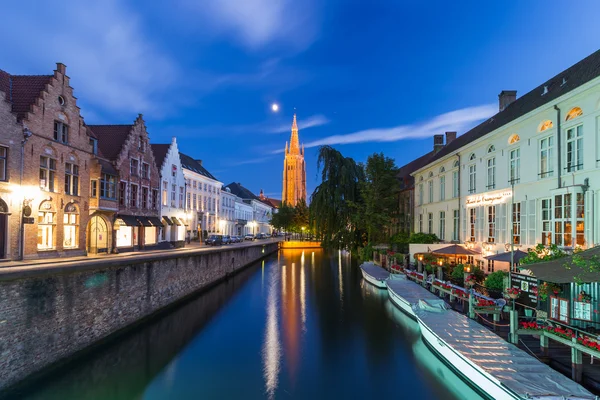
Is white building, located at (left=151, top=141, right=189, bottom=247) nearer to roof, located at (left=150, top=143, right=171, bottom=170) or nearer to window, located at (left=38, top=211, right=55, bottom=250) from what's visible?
roof, located at (left=150, top=143, right=171, bottom=170)

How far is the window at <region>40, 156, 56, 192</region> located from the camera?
734 inches

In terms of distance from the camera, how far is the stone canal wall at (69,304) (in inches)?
370

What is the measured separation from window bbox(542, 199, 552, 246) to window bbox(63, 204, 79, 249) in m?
24.5

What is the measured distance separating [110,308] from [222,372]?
5318 mm

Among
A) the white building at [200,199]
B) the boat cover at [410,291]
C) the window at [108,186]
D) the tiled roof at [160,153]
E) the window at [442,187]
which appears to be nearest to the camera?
the boat cover at [410,291]

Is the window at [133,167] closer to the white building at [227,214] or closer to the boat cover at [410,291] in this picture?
the boat cover at [410,291]

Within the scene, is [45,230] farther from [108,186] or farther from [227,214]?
[227,214]

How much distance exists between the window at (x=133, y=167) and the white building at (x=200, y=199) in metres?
12.4

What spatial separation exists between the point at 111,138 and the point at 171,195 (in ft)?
31.6

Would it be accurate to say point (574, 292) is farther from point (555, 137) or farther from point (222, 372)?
point (222, 372)

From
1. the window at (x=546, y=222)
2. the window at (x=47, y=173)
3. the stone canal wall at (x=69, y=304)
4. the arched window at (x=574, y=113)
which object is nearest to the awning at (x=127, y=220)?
the window at (x=47, y=173)

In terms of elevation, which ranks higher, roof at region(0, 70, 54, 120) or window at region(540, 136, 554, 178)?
roof at region(0, 70, 54, 120)

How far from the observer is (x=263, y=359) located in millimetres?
12922

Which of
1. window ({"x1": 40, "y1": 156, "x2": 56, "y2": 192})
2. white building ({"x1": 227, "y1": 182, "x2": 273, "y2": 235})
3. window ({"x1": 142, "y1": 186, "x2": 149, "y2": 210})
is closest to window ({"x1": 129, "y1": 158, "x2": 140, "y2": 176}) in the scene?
window ({"x1": 142, "y1": 186, "x2": 149, "y2": 210})
